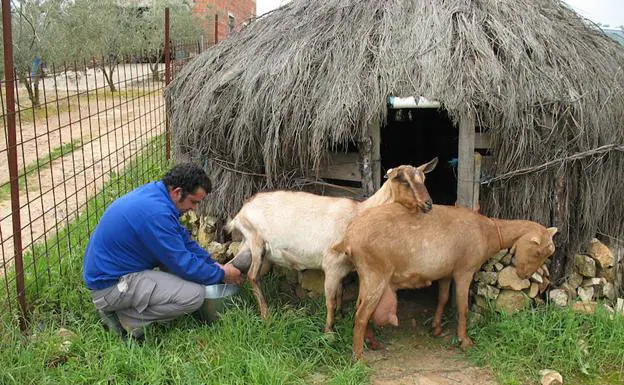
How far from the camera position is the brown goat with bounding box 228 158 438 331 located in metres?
5.46

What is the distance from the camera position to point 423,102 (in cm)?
590

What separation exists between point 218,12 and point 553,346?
29363 mm

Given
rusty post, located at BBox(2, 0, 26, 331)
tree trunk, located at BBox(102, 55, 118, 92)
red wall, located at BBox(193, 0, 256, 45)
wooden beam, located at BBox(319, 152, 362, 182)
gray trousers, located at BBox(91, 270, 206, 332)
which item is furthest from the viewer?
red wall, located at BBox(193, 0, 256, 45)

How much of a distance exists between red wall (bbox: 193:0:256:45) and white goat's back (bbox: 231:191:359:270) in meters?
22.5

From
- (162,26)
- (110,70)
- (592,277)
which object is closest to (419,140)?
(592,277)

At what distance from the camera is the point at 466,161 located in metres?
5.99

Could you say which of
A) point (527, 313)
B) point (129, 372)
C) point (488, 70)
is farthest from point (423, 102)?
point (129, 372)

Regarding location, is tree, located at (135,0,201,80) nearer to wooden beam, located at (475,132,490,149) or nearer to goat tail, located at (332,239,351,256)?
wooden beam, located at (475,132,490,149)

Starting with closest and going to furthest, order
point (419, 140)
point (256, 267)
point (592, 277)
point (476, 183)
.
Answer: point (256, 267)
point (476, 183)
point (592, 277)
point (419, 140)

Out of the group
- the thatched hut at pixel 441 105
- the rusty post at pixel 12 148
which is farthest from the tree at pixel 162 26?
the rusty post at pixel 12 148

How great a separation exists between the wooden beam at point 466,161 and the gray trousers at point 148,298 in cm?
274

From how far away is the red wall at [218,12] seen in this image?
97.7 ft

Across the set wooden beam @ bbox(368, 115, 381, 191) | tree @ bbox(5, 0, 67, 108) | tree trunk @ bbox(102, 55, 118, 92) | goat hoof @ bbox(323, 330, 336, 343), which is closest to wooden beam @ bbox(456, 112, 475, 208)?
wooden beam @ bbox(368, 115, 381, 191)

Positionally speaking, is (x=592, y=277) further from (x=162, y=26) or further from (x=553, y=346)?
(x=162, y=26)
